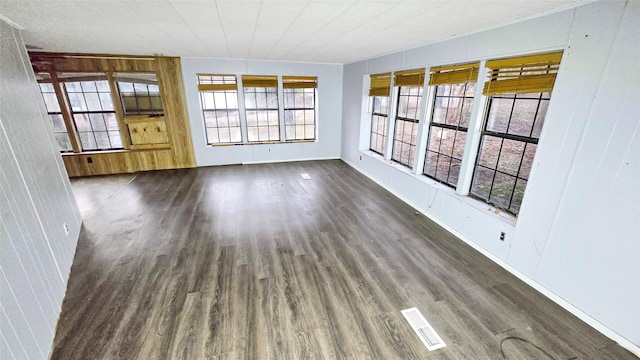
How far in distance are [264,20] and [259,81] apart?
3.80m

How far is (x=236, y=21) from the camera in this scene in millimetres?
2592

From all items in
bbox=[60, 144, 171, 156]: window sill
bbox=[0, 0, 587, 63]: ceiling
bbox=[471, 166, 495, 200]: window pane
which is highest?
bbox=[0, 0, 587, 63]: ceiling

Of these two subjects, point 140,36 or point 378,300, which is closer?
point 378,300

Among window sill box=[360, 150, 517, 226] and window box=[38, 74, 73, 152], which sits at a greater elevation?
window box=[38, 74, 73, 152]

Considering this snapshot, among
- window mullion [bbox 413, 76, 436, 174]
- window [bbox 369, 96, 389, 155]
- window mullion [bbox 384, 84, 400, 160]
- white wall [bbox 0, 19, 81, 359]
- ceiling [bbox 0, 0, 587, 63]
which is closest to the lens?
white wall [bbox 0, 19, 81, 359]

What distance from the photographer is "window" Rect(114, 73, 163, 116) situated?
5.57 metres

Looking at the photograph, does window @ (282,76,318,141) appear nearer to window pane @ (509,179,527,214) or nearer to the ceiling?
the ceiling

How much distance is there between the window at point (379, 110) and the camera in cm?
497

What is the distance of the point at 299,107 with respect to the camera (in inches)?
267

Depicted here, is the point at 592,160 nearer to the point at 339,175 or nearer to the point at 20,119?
the point at 339,175

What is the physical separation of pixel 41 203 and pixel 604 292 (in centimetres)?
484

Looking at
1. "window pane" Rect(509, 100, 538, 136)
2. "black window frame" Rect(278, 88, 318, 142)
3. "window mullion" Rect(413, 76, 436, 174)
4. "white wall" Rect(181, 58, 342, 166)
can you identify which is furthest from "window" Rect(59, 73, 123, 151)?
"window pane" Rect(509, 100, 538, 136)

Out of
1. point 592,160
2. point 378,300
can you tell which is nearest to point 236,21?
point 378,300

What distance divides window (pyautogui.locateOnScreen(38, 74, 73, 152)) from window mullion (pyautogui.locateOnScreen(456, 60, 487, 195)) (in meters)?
7.45
